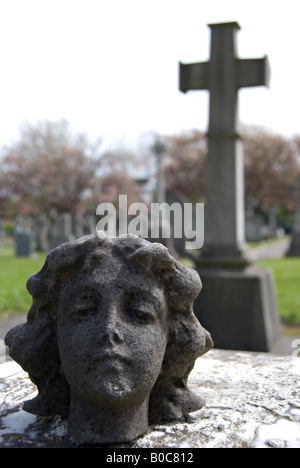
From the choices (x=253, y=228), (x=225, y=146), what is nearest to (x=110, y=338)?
(x=225, y=146)

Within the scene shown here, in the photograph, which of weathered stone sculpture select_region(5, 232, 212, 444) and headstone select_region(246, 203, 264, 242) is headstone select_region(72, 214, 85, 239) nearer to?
headstone select_region(246, 203, 264, 242)

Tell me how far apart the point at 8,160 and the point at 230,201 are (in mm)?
22065

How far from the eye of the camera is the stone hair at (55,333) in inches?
97.2

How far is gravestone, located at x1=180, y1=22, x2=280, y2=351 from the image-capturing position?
592 cm

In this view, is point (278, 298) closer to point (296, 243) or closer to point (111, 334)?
point (111, 334)

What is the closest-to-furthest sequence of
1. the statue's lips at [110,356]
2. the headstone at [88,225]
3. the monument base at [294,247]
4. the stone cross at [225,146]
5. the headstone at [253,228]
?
the statue's lips at [110,356] → the stone cross at [225,146] → the monument base at [294,247] → the headstone at [88,225] → the headstone at [253,228]

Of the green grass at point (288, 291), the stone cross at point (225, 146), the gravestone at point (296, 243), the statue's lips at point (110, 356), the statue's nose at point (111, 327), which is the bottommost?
the green grass at point (288, 291)

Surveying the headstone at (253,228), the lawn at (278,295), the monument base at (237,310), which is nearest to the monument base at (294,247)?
the lawn at (278,295)

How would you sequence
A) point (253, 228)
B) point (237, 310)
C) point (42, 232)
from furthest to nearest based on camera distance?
point (253, 228) < point (42, 232) < point (237, 310)

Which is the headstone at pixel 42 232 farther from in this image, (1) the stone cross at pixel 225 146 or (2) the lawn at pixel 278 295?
(1) the stone cross at pixel 225 146

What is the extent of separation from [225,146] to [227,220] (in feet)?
3.06

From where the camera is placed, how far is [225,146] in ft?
20.4

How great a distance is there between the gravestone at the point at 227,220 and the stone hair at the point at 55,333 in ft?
10.8

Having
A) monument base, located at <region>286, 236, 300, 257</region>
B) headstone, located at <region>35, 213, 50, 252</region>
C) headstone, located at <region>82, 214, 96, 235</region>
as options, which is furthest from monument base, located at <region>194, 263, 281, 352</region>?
headstone, located at <region>35, 213, 50, 252</region>
